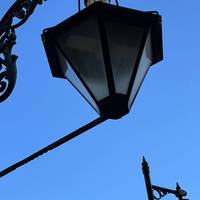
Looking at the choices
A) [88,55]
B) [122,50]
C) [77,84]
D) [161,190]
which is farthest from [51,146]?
[161,190]

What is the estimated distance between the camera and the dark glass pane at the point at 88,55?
11.2 feet


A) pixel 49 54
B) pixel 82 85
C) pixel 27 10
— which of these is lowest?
pixel 82 85

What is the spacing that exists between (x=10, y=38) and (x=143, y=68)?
128 centimetres

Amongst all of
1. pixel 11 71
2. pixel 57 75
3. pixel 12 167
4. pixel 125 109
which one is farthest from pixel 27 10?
pixel 125 109

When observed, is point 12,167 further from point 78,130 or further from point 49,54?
point 49,54

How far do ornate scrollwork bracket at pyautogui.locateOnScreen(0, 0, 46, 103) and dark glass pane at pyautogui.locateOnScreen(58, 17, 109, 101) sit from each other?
2.97 ft

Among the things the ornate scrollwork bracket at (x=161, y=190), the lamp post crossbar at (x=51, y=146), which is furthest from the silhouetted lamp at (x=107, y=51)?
the ornate scrollwork bracket at (x=161, y=190)

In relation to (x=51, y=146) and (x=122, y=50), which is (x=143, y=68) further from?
(x=51, y=146)

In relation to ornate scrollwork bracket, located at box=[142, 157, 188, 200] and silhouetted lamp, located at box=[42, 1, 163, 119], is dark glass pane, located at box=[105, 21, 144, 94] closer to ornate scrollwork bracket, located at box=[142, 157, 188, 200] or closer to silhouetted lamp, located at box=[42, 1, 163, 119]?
silhouetted lamp, located at box=[42, 1, 163, 119]

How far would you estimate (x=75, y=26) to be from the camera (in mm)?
3516

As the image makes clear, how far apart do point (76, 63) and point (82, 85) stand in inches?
5.0

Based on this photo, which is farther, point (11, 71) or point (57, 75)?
point (11, 71)

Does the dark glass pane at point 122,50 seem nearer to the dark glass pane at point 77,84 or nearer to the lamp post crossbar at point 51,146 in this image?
the dark glass pane at point 77,84

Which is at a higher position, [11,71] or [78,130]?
[11,71]
